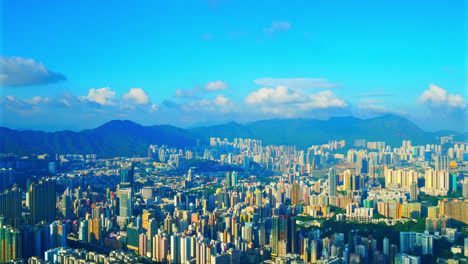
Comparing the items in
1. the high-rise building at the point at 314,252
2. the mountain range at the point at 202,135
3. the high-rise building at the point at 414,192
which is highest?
the mountain range at the point at 202,135

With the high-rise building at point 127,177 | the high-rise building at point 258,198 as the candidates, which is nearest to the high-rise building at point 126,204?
the high-rise building at point 258,198

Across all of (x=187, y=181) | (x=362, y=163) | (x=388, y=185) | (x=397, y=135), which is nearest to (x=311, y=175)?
(x=362, y=163)

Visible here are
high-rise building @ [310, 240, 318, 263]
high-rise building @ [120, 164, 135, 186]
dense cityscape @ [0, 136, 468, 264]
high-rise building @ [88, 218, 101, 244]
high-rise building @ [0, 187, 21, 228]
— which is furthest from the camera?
high-rise building @ [120, 164, 135, 186]

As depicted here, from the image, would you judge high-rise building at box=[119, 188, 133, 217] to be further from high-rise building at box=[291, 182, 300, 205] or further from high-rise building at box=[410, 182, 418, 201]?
high-rise building at box=[410, 182, 418, 201]

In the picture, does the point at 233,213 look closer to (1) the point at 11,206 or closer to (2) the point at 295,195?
(2) the point at 295,195

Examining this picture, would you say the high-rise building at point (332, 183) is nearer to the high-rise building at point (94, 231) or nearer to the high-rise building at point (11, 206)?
the high-rise building at point (94, 231)

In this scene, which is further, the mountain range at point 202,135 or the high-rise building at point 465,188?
the mountain range at point 202,135

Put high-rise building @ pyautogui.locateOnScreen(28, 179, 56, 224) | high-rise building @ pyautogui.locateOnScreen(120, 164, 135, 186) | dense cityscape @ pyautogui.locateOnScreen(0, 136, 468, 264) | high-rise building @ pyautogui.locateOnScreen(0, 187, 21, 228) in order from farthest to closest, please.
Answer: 1. high-rise building @ pyautogui.locateOnScreen(120, 164, 135, 186)
2. high-rise building @ pyautogui.locateOnScreen(28, 179, 56, 224)
3. high-rise building @ pyautogui.locateOnScreen(0, 187, 21, 228)
4. dense cityscape @ pyautogui.locateOnScreen(0, 136, 468, 264)

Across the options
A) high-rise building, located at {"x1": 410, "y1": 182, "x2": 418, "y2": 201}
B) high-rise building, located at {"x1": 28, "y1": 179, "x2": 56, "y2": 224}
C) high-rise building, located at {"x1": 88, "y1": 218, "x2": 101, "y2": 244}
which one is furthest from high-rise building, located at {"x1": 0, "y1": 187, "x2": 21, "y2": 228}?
high-rise building, located at {"x1": 410, "y1": 182, "x2": 418, "y2": 201}
